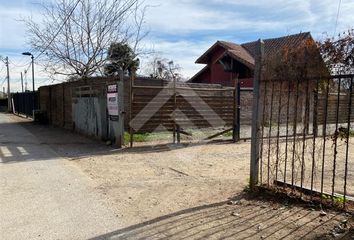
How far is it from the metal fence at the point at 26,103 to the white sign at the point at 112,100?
1558 cm

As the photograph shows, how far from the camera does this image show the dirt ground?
15.0 ft

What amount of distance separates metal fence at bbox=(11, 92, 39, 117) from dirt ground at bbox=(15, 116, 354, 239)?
695 inches

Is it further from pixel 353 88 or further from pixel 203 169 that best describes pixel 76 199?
pixel 353 88

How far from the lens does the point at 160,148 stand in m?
11.6

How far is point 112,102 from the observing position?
11945 mm

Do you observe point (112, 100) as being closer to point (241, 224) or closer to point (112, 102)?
point (112, 102)

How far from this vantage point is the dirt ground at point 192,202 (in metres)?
4.57

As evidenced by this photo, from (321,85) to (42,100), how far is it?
827 inches

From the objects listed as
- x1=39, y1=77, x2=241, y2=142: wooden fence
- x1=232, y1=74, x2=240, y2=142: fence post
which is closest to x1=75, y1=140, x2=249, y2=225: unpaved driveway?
x1=232, y1=74, x2=240, y2=142: fence post

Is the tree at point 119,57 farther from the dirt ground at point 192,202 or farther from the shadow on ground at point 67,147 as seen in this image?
the dirt ground at point 192,202

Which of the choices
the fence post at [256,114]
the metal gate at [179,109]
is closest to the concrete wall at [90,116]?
the metal gate at [179,109]

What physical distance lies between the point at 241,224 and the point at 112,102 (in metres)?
7.87

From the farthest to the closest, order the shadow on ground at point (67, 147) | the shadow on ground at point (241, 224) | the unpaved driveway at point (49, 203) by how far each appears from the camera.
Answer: the shadow on ground at point (67, 147), the unpaved driveway at point (49, 203), the shadow on ground at point (241, 224)

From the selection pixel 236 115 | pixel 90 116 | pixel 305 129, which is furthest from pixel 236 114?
pixel 305 129
